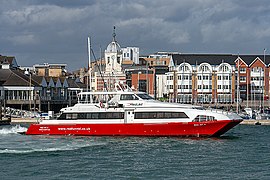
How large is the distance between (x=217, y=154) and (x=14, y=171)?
1446cm

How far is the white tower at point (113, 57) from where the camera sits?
137 m

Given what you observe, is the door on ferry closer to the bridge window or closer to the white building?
the bridge window

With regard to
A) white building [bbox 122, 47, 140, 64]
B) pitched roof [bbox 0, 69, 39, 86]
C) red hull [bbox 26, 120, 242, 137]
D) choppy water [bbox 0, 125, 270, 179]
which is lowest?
choppy water [bbox 0, 125, 270, 179]

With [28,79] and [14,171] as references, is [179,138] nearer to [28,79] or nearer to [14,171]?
[14,171]

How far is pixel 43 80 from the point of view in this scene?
104 m

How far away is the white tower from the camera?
5399 inches

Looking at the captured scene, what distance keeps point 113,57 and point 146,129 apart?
3474 inches

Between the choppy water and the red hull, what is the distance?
32.5 inches

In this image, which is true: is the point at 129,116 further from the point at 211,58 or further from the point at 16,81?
the point at 211,58

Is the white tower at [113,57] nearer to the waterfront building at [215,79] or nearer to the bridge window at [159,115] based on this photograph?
the waterfront building at [215,79]

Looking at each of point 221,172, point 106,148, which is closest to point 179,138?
point 106,148

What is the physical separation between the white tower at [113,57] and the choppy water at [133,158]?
3356 inches

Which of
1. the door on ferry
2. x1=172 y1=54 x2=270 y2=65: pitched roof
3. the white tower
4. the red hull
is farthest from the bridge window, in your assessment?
the white tower

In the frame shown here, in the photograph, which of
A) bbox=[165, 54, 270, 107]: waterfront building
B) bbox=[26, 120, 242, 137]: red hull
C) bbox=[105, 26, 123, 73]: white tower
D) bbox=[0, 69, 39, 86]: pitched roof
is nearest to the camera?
bbox=[26, 120, 242, 137]: red hull
